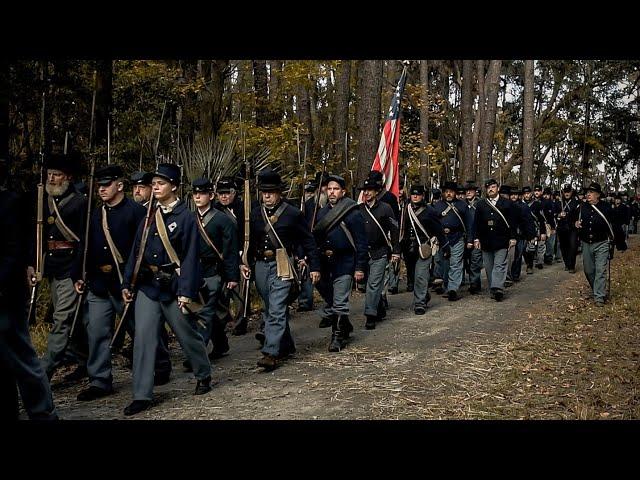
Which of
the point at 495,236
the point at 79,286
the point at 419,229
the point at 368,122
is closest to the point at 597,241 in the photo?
the point at 495,236

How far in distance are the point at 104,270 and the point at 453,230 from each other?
8056 mm

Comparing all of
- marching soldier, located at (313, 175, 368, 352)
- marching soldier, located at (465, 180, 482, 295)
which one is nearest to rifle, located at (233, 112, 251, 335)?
marching soldier, located at (313, 175, 368, 352)

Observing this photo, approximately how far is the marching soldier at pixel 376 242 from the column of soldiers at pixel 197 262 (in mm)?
17

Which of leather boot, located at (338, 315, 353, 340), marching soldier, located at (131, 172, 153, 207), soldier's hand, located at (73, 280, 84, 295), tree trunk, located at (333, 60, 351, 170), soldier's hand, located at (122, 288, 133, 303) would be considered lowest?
leather boot, located at (338, 315, 353, 340)

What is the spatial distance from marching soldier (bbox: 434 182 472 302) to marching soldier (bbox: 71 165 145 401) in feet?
24.1

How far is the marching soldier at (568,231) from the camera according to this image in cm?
1734

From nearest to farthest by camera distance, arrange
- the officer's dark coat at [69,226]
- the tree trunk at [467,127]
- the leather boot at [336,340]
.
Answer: the officer's dark coat at [69,226]
the leather boot at [336,340]
the tree trunk at [467,127]

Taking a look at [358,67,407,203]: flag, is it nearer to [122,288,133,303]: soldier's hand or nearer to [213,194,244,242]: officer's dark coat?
[213,194,244,242]: officer's dark coat

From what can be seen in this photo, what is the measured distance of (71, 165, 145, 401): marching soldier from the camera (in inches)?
261

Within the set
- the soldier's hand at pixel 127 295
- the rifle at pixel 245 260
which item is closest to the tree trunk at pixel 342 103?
the rifle at pixel 245 260

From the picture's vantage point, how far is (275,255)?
784 cm

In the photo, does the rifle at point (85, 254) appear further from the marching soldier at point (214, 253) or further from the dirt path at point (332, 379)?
the marching soldier at point (214, 253)

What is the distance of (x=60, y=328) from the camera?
22.2 feet

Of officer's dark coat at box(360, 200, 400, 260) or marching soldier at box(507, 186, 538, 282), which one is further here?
marching soldier at box(507, 186, 538, 282)
